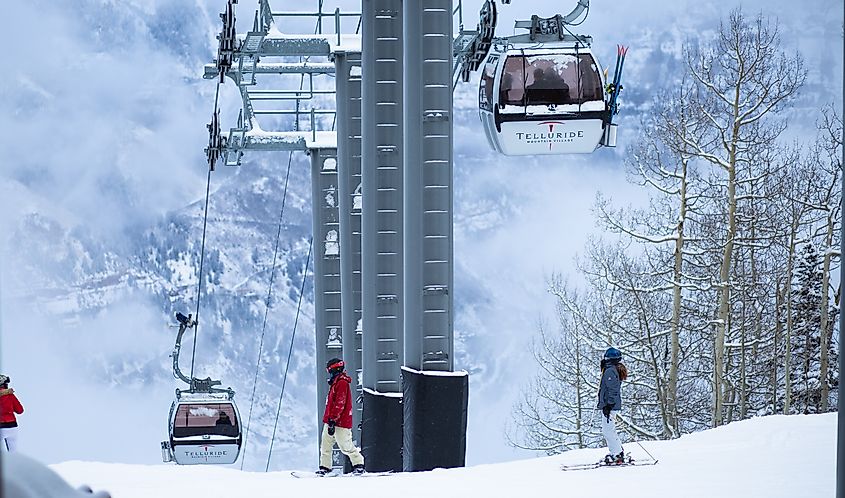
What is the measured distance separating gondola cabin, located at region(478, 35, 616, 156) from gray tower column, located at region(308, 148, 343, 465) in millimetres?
10047

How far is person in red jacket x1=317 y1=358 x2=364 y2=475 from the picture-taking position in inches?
490

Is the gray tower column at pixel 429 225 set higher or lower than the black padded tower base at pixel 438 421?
higher

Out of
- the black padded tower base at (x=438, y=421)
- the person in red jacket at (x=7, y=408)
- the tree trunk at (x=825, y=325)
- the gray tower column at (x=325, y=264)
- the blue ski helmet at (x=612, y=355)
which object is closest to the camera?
the blue ski helmet at (x=612, y=355)

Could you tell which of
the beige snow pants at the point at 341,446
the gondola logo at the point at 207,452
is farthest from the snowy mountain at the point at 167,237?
the beige snow pants at the point at 341,446

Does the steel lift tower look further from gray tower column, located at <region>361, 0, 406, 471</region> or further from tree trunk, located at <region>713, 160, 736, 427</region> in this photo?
tree trunk, located at <region>713, 160, 736, 427</region>

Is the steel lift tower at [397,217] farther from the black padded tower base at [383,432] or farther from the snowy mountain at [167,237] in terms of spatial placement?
the snowy mountain at [167,237]

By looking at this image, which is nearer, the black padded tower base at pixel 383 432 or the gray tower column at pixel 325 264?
the black padded tower base at pixel 383 432

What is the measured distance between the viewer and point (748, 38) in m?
28.0

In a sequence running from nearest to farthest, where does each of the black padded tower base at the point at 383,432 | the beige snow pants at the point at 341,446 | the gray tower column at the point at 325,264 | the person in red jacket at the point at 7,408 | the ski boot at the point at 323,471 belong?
the person in red jacket at the point at 7,408, the beige snow pants at the point at 341,446, the ski boot at the point at 323,471, the black padded tower base at the point at 383,432, the gray tower column at the point at 325,264

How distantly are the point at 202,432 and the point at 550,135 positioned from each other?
12.2 m

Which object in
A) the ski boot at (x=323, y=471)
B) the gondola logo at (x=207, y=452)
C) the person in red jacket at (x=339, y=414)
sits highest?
the person in red jacket at (x=339, y=414)

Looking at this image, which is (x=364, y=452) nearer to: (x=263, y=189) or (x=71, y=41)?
(x=263, y=189)

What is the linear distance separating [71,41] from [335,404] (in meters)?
87.2

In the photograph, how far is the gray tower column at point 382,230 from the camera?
15.0 meters
